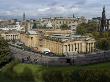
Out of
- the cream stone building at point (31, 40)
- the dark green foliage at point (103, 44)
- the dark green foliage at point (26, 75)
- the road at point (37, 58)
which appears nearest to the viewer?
the dark green foliage at point (26, 75)

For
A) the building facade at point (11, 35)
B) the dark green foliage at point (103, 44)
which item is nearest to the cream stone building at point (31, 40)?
the building facade at point (11, 35)

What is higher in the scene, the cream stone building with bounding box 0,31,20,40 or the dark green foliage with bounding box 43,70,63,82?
the cream stone building with bounding box 0,31,20,40

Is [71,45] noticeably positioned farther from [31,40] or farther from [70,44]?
[31,40]

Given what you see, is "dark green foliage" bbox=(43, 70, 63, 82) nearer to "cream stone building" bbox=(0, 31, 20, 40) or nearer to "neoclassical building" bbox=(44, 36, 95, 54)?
"neoclassical building" bbox=(44, 36, 95, 54)

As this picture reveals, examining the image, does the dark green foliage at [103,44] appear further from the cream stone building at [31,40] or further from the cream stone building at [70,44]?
the cream stone building at [31,40]

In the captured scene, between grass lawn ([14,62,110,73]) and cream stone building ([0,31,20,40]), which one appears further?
cream stone building ([0,31,20,40])

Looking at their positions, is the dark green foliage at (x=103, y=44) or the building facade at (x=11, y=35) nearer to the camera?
the dark green foliage at (x=103, y=44)

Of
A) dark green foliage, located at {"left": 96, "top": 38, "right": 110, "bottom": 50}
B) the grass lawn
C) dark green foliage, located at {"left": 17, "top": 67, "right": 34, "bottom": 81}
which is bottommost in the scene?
dark green foliage, located at {"left": 17, "top": 67, "right": 34, "bottom": 81}

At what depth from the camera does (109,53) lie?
76.0m

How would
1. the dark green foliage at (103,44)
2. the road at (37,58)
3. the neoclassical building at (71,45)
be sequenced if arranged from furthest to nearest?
the dark green foliage at (103,44) → the neoclassical building at (71,45) → the road at (37,58)

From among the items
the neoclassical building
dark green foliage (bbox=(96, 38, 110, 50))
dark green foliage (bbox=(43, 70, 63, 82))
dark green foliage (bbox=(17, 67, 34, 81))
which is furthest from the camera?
dark green foliage (bbox=(96, 38, 110, 50))

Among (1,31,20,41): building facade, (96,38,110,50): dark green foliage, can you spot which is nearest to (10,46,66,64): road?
(96,38,110,50): dark green foliage

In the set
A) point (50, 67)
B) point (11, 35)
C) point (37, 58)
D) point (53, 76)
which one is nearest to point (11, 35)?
point (11, 35)

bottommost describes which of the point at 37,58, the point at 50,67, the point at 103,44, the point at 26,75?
the point at 26,75
